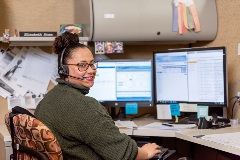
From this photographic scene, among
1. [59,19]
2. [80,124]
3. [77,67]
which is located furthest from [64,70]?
[59,19]

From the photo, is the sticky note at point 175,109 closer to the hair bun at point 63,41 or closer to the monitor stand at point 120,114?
the monitor stand at point 120,114

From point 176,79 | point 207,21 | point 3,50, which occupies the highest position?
point 207,21

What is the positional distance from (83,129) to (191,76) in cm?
105

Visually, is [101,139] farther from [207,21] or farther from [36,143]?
[207,21]

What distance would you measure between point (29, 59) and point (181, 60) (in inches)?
38.8

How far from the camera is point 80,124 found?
4.51 feet

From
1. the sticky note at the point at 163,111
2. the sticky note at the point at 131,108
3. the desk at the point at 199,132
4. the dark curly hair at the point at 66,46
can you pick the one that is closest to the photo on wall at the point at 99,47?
the sticky note at the point at 131,108

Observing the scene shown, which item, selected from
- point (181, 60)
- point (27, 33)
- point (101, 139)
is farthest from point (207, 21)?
point (101, 139)

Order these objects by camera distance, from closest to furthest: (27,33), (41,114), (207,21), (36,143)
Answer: (36,143) → (41,114) → (27,33) → (207,21)

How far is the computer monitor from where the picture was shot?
2.42m

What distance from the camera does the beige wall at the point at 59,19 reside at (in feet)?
7.40

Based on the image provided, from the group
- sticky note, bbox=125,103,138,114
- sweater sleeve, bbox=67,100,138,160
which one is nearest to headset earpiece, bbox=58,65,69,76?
sweater sleeve, bbox=67,100,138,160

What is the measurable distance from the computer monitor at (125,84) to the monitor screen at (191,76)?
0.08 m

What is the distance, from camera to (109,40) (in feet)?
7.56
